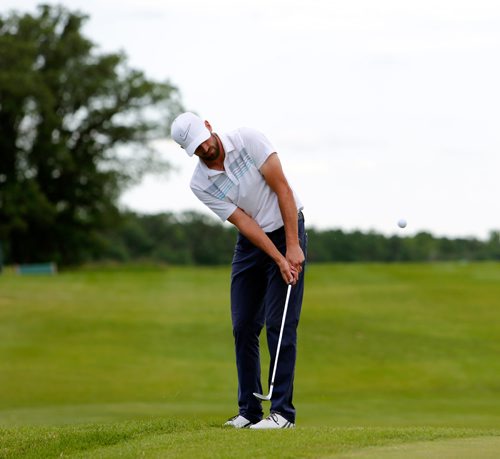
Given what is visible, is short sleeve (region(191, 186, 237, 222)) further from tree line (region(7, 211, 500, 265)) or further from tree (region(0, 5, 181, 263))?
tree (region(0, 5, 181, 263))

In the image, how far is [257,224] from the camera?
21.7 feet

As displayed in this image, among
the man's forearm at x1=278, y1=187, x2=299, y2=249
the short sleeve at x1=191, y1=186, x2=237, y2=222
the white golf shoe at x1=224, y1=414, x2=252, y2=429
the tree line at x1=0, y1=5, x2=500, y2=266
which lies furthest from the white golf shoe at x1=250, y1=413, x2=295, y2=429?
the tree line at x1=0, y1=5, x2=500, y2=266

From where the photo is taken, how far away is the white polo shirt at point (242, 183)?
6.49m

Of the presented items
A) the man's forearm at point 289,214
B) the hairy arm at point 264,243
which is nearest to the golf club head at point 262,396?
the hairy arm at point 264,243

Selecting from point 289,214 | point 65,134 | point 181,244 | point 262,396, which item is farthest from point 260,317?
point 181,244

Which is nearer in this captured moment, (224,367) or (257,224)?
(257,224)

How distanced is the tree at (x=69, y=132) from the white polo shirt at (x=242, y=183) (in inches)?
1518

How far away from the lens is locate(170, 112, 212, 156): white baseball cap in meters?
6.27

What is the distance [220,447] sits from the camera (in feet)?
18.6

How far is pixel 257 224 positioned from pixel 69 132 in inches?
1638

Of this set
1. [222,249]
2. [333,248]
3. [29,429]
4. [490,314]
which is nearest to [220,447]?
[29,429]

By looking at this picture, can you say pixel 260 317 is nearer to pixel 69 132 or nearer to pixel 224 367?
pixel 224 367

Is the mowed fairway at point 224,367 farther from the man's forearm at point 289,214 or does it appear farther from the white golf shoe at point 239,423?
the man's forearm at point 289,214

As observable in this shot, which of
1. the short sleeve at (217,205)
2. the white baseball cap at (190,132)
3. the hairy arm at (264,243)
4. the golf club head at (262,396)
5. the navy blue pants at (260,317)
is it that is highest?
the white baseball cap at (190,132)
